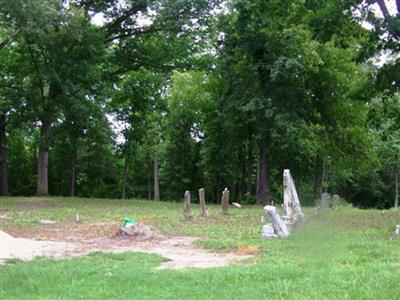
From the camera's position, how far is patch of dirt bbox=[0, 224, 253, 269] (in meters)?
10.5

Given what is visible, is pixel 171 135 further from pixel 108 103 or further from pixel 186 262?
pixel 186 262

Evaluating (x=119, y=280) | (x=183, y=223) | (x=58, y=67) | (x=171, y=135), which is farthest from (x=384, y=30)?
(x=171, y=135)

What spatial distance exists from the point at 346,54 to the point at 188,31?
7.54m

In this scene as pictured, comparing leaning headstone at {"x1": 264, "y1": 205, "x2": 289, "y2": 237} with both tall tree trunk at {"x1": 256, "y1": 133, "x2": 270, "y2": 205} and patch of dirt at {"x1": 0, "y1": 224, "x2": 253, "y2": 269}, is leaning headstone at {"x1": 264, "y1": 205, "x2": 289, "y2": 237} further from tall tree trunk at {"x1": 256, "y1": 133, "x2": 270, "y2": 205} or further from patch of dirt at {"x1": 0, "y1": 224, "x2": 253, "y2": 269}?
tall tree trunk at {"x1": 256, "y1": 133, "x2": 270, "y2": 205}

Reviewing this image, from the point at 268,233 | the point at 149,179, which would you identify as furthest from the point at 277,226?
the point at 149,179

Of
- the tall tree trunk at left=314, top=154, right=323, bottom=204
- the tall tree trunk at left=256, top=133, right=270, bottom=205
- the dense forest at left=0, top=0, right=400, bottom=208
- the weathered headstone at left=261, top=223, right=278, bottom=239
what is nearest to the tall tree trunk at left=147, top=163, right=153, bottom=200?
the dense forest at left=0, top=0, right=400, bottom=208

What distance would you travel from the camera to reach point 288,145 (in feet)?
94.0

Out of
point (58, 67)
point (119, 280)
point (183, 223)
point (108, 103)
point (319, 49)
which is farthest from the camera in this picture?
point (108, 103)

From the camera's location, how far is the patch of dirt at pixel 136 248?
1045 centimetres

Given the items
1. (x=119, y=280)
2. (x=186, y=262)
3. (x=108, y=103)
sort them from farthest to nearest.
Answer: (x=108, y=103)
(x=186, y=262)
(x=119, y=280)

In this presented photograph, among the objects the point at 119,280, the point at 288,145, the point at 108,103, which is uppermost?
the point at 108,103

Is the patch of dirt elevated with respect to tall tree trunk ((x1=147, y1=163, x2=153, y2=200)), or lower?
lower

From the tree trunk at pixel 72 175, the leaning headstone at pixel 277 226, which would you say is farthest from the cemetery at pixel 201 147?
the tree trunk at pixel 72 175

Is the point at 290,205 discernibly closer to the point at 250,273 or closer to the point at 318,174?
the point at 250,273
